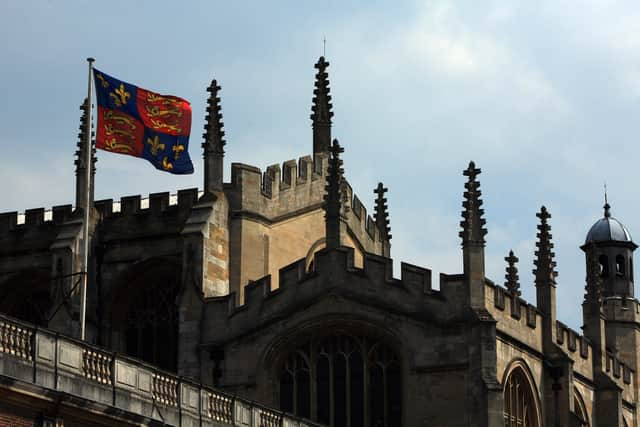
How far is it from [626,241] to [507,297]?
1688 centimetres

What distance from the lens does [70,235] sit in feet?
186

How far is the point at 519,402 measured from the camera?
5341 centimetres

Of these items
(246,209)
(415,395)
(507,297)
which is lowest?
(415,395)

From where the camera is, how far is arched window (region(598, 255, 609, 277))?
222 feet

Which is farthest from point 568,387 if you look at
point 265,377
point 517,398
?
point 265,377

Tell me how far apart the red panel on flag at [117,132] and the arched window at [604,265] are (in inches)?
1128

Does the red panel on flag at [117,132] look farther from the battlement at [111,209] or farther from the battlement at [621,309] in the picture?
the battlement at [621,309]

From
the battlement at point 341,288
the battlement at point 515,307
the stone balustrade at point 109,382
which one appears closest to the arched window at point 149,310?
the battlement at point 341,288

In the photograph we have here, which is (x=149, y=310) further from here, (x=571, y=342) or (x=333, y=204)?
(x=571, y=342)

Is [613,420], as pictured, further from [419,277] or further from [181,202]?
[181,202]

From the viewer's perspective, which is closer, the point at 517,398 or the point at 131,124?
the point at 131,124

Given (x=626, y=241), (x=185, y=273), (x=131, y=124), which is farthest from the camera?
(x=626, y=241)

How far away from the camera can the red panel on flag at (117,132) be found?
140 feet

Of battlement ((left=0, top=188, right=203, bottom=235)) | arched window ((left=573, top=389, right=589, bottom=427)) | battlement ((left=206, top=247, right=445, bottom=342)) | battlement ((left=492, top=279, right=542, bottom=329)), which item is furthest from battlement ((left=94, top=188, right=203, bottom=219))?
arched window ((left=573, top=389, right=589, bottom=427))
